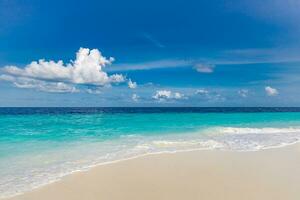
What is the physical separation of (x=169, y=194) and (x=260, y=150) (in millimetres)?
5794

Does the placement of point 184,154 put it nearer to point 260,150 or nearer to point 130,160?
point 130,160

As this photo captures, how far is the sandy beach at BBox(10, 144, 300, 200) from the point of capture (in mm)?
5352

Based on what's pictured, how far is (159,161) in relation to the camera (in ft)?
26.8

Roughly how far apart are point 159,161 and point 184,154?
4.18 feet

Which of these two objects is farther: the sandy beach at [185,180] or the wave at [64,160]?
the wave at [64,160]

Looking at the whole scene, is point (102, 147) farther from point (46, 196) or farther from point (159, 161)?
point (46, 196)

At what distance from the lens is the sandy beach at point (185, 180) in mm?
5352

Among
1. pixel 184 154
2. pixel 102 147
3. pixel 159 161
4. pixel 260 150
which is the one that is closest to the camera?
pixel 159 161

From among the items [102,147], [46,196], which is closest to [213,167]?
[46,196]

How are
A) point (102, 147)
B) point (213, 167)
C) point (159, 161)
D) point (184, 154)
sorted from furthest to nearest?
1. point (102, 147)
2. point (184, 154)
3. point (159, 161)
4. point (213, 167)

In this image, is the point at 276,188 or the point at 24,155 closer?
the point at 276,188

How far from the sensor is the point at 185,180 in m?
6.22

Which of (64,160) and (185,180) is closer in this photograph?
(185,180)

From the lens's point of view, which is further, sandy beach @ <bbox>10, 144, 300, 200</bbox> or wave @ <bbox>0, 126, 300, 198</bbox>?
wave @ <bbox>0, 126, 300, 198</bbox>
